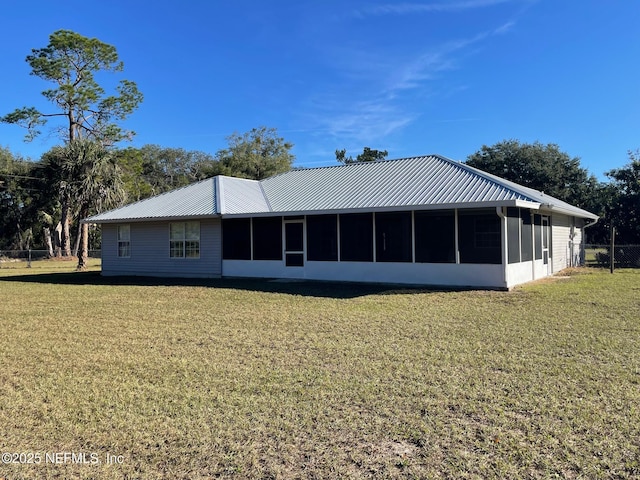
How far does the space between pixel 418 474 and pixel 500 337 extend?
436cm

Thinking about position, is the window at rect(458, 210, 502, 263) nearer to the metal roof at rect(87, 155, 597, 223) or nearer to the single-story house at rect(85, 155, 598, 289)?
the single-story house at rect(85, 155, 598, 289)

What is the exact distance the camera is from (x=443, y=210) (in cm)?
1305

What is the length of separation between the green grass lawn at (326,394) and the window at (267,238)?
270 inches

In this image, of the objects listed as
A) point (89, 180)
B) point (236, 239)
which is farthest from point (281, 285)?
point (89, 180)

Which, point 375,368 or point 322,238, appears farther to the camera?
point 322,238

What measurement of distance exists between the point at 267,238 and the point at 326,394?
1188 centimetres

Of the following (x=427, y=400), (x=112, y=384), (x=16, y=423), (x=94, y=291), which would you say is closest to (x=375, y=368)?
(x=427, y=400)

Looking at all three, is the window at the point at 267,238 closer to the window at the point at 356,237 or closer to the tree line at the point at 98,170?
the window at the point at 356,237

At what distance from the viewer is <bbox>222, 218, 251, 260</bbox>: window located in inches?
654

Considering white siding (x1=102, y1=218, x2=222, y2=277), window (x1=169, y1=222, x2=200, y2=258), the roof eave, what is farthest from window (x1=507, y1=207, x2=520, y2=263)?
window (x1=169, y1=222, x2=200, y2=258)

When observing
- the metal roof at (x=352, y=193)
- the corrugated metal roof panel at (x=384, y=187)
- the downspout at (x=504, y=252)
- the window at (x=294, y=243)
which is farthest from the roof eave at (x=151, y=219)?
the downspout at (x=504, y=252)

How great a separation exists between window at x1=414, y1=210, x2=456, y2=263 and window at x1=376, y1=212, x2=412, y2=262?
1.00ft

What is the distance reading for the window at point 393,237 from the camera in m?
13.7

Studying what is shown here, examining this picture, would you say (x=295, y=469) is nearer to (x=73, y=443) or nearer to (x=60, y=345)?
(x=73, y=443)
